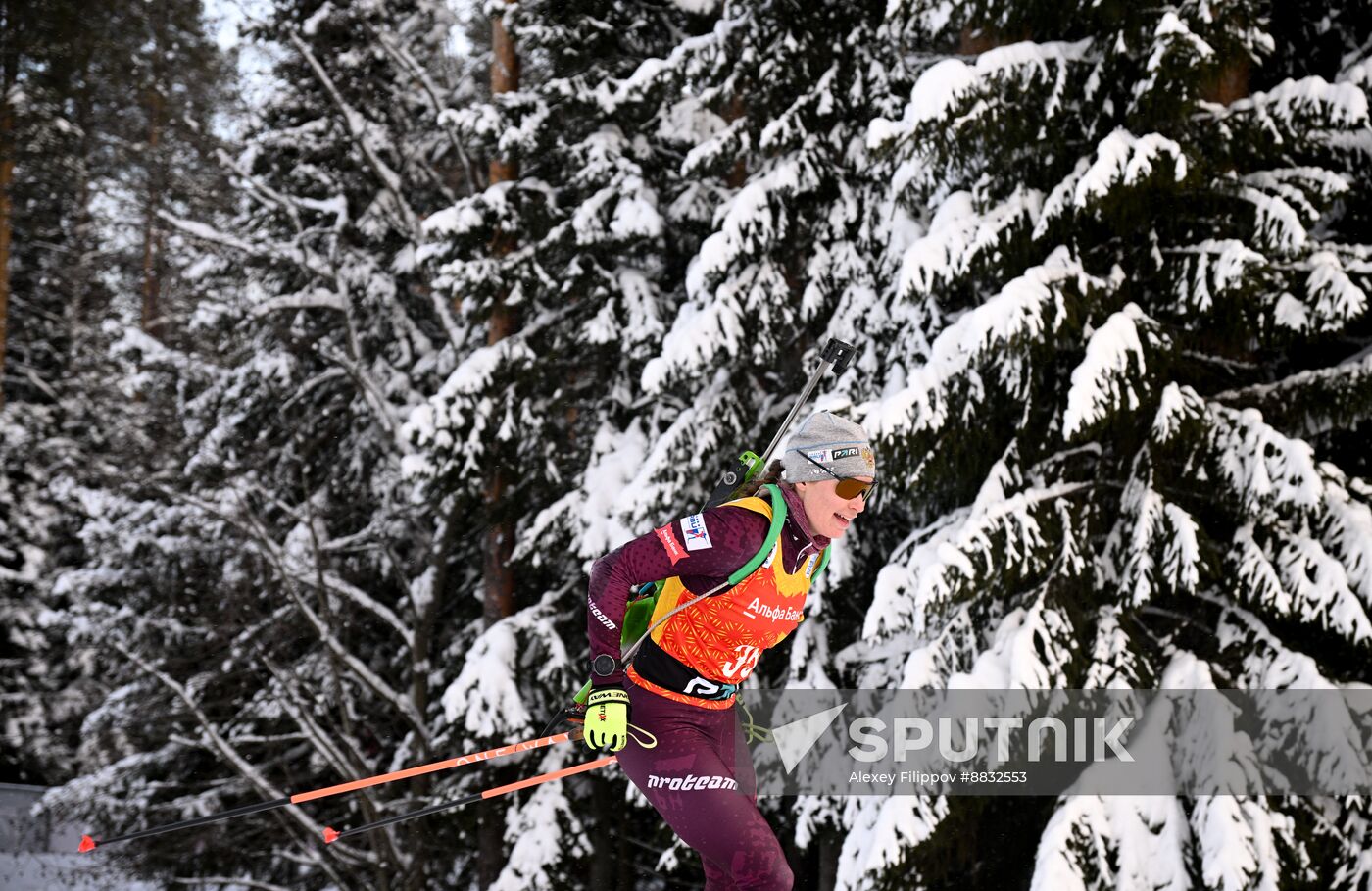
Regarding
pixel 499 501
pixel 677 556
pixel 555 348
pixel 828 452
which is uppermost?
pixel 828 452

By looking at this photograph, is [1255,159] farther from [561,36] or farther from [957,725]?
[561,36]

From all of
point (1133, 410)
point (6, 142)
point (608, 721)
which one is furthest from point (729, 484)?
point (6, 142)

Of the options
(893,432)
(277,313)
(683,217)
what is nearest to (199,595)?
(277,313)

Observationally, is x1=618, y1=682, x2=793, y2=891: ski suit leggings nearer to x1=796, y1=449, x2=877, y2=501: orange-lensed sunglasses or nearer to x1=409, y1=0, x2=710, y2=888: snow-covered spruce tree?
x1=796, y1=449, x2=877, y2=501: orange-lensed sunglasses

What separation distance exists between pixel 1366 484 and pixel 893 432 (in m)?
2.46

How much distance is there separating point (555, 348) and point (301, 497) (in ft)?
15.4

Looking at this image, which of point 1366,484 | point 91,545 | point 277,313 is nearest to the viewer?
point 1366,484

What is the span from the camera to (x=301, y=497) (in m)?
13.0

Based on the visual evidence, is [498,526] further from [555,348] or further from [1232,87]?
[1232,87]

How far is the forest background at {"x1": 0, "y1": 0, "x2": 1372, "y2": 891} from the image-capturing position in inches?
221

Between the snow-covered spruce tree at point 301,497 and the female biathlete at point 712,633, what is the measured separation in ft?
23.3

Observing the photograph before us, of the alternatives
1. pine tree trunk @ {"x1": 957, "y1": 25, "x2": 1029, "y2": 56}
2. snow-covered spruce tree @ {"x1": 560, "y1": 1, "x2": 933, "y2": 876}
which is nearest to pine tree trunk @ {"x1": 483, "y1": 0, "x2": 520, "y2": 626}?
snow-covered spruce tree @ {"x1": 560, "y1": 1, "x2": 933, "y2": 876}

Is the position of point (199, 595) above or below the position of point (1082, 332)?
below

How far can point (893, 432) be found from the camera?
6.03 metres
